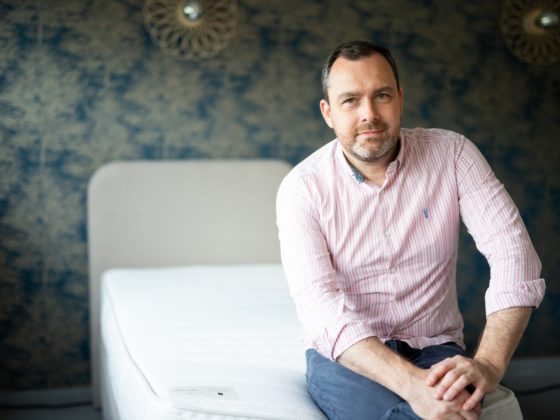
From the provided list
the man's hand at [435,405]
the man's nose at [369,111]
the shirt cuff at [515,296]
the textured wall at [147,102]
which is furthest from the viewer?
the textured wall at [147,102]

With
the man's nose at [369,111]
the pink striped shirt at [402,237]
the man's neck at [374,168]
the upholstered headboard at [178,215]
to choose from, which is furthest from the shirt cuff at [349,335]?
the upholstered headboard at [178,215]

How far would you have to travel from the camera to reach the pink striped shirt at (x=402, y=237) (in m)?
2.01

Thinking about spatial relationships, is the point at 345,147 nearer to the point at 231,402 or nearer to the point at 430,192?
the point at 430,192

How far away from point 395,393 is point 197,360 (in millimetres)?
625

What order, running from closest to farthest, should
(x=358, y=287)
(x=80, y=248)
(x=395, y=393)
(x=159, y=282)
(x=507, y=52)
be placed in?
(x=395, y=393)
(x=358, y=287)
(x=159, y=282)
(x=80, y=248)
(x=507, y=52)

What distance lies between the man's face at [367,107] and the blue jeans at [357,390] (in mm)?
515

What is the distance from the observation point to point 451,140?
2170 mm

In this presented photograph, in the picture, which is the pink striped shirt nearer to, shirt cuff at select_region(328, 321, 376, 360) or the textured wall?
shirt cuff at select_region(328, 321, 376, 360)

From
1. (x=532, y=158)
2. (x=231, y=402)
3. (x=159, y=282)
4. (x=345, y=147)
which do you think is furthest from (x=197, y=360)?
(x=532, y=158)

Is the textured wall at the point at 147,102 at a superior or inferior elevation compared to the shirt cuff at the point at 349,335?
superior

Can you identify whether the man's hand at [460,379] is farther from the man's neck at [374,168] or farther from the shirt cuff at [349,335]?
the man's neck at [374,168]

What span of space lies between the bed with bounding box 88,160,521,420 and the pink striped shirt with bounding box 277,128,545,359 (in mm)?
254

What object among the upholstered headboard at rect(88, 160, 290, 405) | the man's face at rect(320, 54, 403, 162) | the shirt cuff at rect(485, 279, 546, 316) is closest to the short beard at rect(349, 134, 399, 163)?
the man's face at rect(320, 54, 403, 162)

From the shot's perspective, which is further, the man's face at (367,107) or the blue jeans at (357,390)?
the man's face at (367,107)
